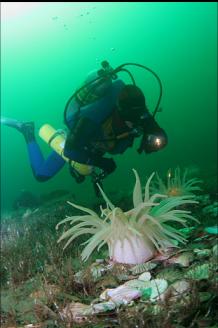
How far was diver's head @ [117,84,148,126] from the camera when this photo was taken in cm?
622

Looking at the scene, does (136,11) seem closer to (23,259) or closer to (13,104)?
(13,104)

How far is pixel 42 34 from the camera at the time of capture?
50.8 m

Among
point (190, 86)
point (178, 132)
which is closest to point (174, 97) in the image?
point (190, 86)

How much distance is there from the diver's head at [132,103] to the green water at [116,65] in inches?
1221

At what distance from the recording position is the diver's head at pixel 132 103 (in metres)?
6.22

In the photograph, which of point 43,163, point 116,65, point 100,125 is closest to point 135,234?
point 100,125

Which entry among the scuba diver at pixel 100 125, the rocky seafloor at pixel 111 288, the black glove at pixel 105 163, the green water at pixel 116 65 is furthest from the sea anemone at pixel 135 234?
the green water at pixel 116 65

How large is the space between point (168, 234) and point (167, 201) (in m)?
0.54

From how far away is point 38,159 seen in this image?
10961 millimetres

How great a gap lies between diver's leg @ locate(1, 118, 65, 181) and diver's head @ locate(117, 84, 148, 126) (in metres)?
4.30

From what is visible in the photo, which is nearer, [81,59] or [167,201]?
[167,201]

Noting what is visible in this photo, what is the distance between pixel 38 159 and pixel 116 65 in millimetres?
37134

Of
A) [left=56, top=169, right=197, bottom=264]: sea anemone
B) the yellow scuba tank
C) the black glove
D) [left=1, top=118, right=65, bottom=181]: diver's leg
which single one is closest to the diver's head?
the black glove

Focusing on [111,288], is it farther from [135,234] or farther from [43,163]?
[43,163]
